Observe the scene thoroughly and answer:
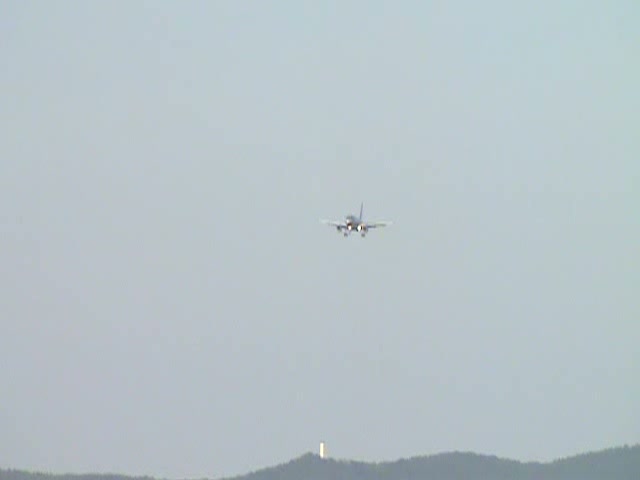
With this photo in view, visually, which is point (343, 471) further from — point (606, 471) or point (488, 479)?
point (606, 471)

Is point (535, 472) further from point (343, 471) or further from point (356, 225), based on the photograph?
point (356, 225)

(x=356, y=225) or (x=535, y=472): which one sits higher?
(x=356, y=225)

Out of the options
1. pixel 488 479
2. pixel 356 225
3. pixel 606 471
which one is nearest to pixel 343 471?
pixel 488 479

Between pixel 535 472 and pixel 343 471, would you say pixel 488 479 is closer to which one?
pixel 535 472

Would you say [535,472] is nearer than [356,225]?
No

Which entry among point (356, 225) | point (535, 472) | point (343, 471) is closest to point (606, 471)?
point (535, 472)

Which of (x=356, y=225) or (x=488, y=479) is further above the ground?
(x=356, y=225)

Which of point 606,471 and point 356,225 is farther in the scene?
point 606,471
